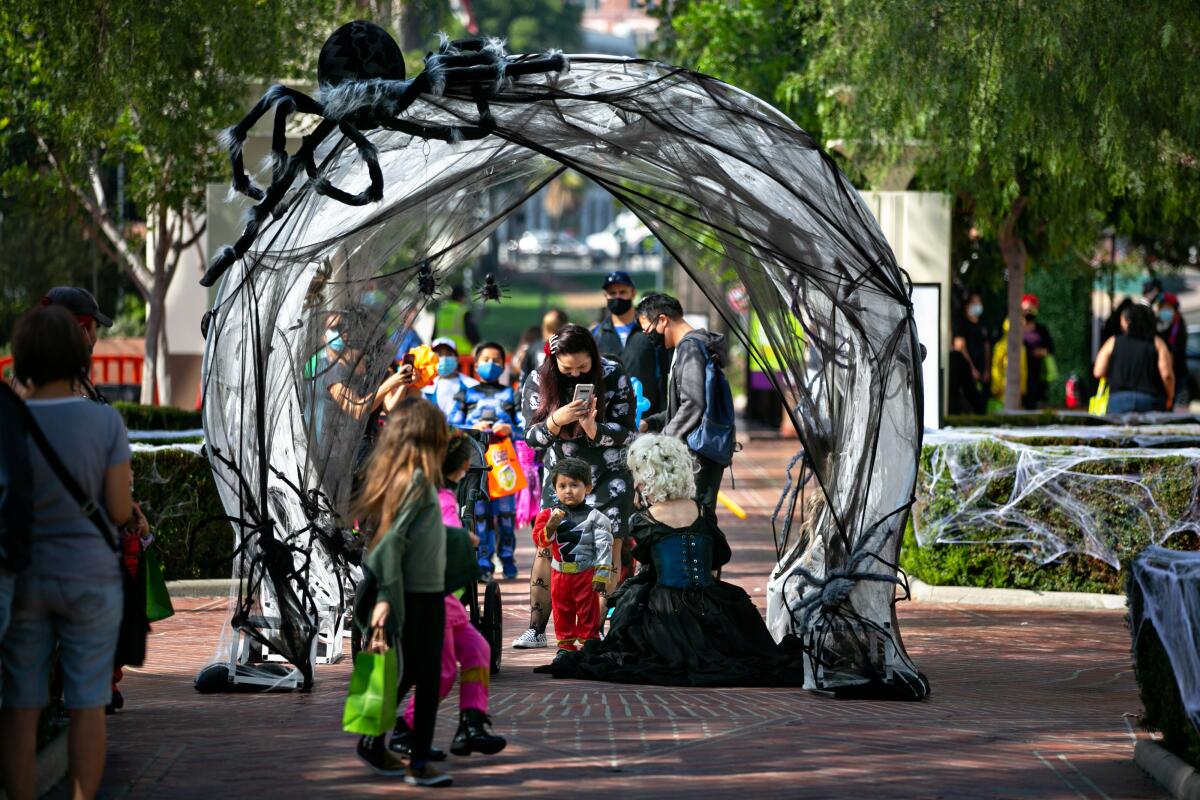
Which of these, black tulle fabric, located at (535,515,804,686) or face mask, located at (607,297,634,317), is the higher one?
face mask, located at (607,297,634,317)

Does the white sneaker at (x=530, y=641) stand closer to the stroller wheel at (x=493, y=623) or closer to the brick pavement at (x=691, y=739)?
the brick pavement at (x=691, y=739)

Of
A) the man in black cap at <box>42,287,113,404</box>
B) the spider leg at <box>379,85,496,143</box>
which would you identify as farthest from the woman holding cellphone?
the man in black cap at <box>42,287,113,404</box>

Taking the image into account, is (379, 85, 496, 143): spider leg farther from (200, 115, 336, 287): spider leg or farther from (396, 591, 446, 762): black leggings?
(396, 591, 446, 762): black leggings

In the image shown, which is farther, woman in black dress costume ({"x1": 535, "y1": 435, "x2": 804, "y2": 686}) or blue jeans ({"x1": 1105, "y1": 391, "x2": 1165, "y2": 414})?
blue jeans ({"x1": 1105, "y1": 391, "x2": 1165, "y2": 414})

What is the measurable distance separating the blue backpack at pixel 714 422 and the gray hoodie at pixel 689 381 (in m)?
0.03

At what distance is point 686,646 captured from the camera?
29.6 feet

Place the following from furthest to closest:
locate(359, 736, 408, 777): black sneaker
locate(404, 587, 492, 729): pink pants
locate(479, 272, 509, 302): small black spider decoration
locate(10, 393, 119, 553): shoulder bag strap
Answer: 1. locate(479, 272, 509, 302): small black spider decoration
2. locate(404, 587, 492, 729): pink pants
3. locate(359, 736, 408, 777): black sneaker
4. locate(10, 393, 119, 553): shoulder bag strap

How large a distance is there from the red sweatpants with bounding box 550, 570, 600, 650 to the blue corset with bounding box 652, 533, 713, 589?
0.52 m

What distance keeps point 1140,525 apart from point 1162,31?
387 centimetres

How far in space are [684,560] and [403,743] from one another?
2.56 meters

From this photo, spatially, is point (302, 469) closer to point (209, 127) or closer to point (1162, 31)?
point (1162, 31)

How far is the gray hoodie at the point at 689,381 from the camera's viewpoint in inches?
418

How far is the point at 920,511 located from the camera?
12734 millimetres

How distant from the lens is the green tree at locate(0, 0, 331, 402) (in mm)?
14000
